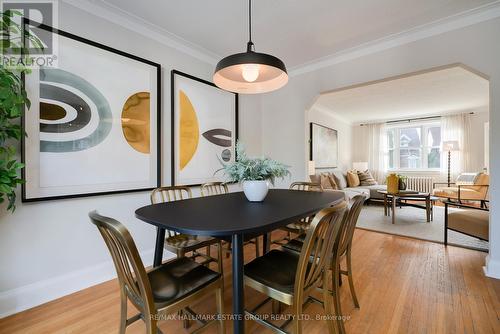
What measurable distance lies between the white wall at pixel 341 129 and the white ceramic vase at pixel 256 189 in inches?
155

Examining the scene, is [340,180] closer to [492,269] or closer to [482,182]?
[482,182]

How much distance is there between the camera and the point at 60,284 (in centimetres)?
179

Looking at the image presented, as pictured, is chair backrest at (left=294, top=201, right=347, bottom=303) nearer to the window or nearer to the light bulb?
the light bulb

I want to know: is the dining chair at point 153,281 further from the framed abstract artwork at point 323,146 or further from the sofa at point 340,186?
the framed abstract artwork at point 323,146

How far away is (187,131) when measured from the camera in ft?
8.80

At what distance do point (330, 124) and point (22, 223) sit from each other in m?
6.12

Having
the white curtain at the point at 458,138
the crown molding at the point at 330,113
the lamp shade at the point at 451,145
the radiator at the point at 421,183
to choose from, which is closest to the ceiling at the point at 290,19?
the crown molding at the point at 330,113

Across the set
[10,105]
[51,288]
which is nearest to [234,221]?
[10,105]

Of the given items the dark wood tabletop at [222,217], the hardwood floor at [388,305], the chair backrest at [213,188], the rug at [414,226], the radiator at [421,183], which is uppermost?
the chair backrest at [213,188]

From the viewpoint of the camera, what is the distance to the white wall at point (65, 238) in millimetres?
1621

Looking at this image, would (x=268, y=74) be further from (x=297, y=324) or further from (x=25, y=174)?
(x=25, y=174)

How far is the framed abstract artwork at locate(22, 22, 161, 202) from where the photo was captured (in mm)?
1700

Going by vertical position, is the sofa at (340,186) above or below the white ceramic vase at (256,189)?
below

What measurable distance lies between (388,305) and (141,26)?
3.28 m
